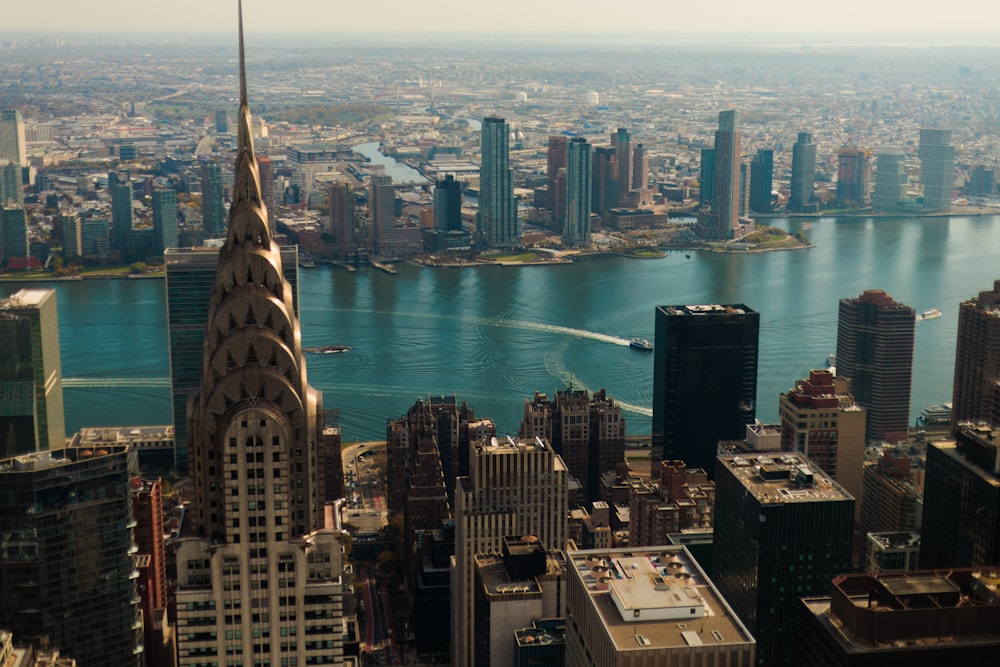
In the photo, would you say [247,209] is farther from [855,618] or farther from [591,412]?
[591,412]

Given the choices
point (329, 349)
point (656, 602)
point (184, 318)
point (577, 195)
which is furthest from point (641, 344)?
point (656, 602)

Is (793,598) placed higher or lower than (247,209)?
lower

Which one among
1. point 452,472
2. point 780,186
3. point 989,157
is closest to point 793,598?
point 452,472

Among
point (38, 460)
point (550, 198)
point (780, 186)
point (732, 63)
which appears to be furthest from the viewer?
point (732, 63)

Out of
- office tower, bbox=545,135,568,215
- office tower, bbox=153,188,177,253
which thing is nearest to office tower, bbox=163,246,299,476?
office tower, bbox=153,188,177,253

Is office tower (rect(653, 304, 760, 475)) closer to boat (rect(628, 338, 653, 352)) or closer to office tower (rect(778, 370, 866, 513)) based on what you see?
office tower (rect(778, 370, 866, 513))

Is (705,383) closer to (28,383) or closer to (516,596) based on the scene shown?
(516,596)
